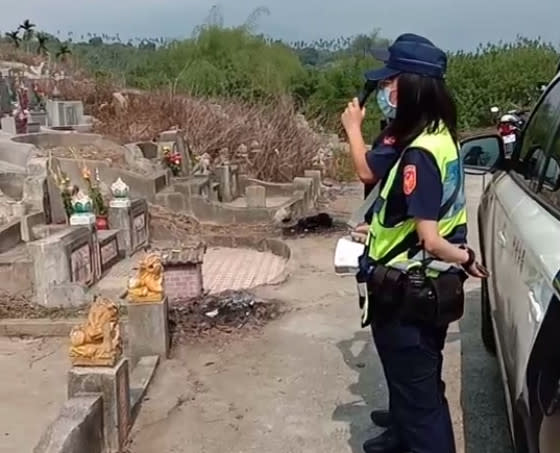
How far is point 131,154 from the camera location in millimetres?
13695

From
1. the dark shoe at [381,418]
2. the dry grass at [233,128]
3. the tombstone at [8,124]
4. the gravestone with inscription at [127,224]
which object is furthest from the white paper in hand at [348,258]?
the tombstone at [8,124]

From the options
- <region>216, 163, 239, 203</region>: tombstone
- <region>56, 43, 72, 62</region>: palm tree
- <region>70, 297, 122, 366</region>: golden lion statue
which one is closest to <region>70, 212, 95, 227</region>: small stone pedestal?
<region>216, 163, 239, 203</region>: tombstone

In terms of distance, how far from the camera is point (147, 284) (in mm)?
5066

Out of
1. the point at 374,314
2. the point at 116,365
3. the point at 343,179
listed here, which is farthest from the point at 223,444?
the point at 343,179

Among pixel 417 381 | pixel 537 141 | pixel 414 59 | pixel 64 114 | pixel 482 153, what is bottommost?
pixel 417 381

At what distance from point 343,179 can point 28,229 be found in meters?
8.07

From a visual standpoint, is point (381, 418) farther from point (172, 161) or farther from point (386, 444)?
point (172, 161)

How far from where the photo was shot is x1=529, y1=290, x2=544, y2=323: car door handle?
2.18 m

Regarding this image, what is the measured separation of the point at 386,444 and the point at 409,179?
1.32 m

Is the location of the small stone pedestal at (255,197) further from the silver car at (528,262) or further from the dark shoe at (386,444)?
the dark shoe at (386,444)

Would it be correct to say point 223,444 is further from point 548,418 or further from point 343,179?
point 343,179

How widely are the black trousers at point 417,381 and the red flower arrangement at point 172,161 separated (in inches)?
417

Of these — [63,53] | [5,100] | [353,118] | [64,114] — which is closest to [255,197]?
[64,114]

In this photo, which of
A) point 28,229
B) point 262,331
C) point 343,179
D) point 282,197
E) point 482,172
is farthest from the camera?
point 343,179
